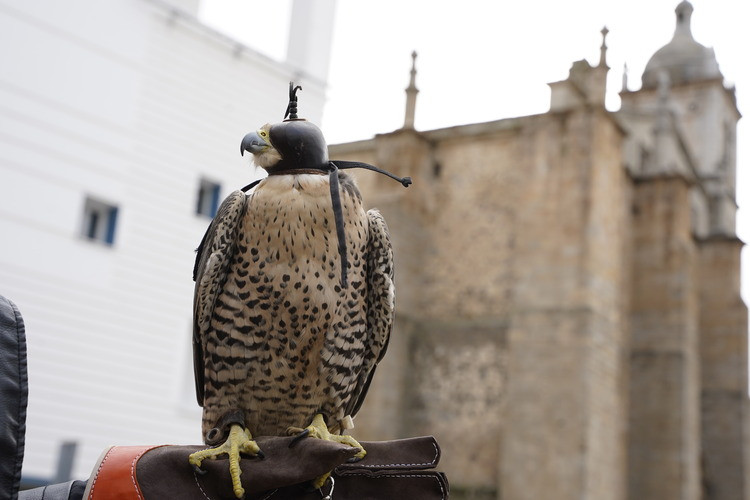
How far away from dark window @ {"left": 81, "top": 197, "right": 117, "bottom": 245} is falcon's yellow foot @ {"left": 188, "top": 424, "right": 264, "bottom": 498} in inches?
474

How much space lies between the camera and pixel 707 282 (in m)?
29.2

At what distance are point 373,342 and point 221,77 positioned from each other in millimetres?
12883

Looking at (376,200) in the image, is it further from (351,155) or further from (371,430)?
(371,430)

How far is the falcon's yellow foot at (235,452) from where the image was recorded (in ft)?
7.04

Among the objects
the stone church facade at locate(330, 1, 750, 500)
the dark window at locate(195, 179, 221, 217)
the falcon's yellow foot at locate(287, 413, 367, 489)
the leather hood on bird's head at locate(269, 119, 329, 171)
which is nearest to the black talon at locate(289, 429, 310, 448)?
the falcon's yellow foot at locate(287, 413, 367, 489)

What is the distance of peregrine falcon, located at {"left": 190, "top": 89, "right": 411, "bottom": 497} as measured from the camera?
244 cm

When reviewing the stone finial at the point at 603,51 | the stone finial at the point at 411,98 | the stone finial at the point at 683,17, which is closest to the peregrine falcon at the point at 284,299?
the stone finial at the point at 603,51

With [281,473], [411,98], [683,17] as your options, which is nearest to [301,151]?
[281,473]

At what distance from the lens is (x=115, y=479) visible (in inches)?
78.5

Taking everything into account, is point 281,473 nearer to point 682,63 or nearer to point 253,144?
point 253,144

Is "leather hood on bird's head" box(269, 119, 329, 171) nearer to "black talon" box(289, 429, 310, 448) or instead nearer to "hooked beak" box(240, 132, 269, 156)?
"hooked beak" box(240, 132, 269, 156)

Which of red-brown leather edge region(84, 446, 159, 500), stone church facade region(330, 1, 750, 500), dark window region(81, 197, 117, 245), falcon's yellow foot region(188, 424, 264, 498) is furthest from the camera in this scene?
stone church facade region(330, 1, 750, 500)

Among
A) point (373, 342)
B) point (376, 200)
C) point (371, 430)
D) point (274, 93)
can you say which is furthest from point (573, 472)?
point (373, 342)

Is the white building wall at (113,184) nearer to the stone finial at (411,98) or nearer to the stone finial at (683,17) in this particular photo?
the stone finial at (411,98)
